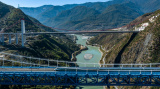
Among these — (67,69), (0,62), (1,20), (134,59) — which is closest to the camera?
(67,69)

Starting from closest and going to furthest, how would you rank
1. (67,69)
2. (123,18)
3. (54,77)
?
(54,77), (67,69), (123,18)

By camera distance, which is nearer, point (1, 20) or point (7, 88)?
point (7, 88)

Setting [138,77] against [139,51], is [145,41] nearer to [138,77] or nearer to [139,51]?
[139,51]

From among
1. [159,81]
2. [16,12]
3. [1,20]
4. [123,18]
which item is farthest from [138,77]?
[123,18]

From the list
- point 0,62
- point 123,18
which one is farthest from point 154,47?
point 123,18

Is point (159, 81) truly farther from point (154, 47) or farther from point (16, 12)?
point (16, 12)

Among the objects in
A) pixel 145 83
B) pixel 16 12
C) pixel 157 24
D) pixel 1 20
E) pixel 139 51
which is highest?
pixel 16 12

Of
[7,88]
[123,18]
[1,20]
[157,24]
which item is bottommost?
[7,88]

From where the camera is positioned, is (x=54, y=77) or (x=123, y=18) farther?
(x=123, y=18)

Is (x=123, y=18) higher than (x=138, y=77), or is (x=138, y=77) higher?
(x=123, y=18)
